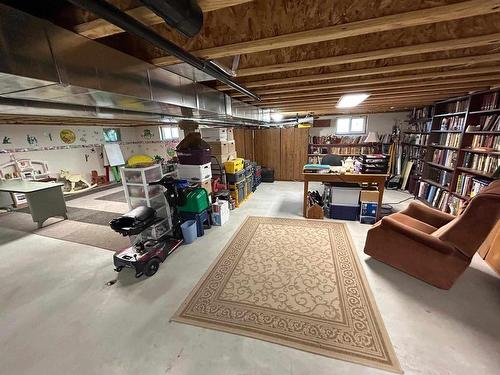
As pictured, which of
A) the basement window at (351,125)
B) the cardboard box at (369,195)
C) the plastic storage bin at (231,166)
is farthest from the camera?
the basement window at (351,125)

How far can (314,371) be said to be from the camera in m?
1.43

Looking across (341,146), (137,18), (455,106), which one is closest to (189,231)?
(137,18)

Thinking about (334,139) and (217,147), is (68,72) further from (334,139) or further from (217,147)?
(334,139)

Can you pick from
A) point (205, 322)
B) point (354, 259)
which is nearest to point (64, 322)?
point (205, 322)

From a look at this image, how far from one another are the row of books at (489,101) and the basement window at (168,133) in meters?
8.79

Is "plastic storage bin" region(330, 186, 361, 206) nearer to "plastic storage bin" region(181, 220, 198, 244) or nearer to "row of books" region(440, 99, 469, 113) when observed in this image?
"row of books" region(440, 99, 469, 113)

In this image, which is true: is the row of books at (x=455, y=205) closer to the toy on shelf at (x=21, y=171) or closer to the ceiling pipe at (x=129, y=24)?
the ceiling pipe at (x=129, y=24)

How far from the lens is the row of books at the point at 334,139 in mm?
6383

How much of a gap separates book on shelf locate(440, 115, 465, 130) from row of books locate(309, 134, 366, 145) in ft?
6.86

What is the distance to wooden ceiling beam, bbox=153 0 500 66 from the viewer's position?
110 centimetres

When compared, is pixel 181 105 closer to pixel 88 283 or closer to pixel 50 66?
pixel 50 66

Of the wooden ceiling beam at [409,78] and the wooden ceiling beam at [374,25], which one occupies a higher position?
the wooden ceiling beam at [374,25]

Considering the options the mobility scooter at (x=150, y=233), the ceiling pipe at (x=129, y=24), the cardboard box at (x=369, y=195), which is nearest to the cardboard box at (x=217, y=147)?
the mobility scooter at (x=150, y=233)

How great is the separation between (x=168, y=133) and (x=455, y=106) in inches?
347
